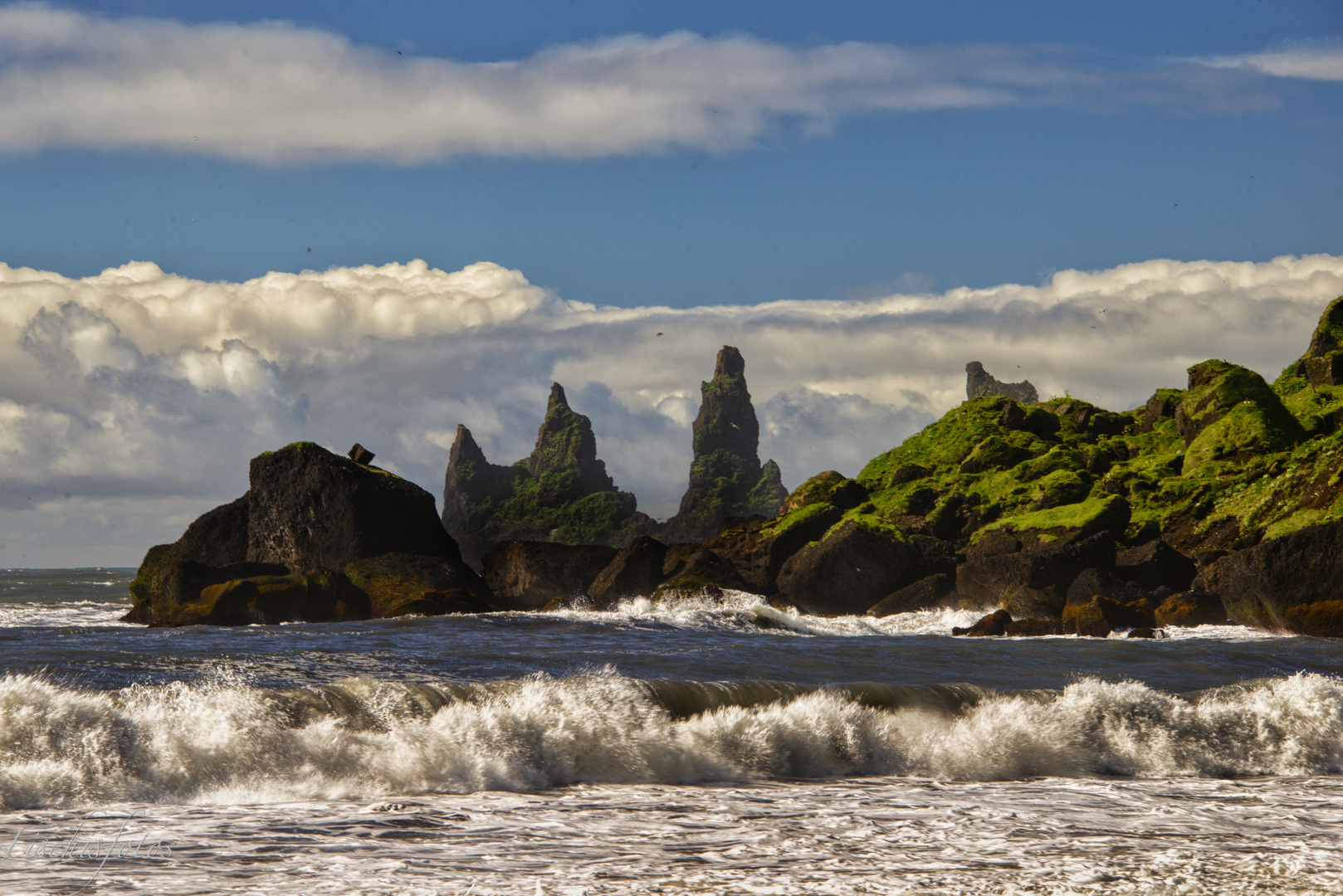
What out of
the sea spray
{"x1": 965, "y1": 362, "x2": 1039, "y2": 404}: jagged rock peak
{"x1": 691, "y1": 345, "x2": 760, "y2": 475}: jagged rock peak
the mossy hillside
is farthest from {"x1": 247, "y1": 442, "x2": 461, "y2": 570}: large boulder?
{"x1": 691, "y1": 345, "x2": 760, "y2": 475}: jagged rock peak

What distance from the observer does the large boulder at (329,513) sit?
3462 cm

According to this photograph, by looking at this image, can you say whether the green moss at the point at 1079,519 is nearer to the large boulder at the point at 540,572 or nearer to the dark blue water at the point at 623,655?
the dark blue water at the point at 623,655

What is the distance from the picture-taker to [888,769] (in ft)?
35.0

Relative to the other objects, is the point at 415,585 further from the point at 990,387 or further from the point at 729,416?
the point at 729,416

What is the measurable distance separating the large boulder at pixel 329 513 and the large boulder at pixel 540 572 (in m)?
1.88

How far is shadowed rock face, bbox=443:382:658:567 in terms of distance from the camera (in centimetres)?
10850

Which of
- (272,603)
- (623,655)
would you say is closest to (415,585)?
(272,603)

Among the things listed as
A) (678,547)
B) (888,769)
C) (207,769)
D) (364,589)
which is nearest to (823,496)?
(678,547)

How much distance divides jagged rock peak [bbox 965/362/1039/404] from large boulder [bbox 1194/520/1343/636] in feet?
193

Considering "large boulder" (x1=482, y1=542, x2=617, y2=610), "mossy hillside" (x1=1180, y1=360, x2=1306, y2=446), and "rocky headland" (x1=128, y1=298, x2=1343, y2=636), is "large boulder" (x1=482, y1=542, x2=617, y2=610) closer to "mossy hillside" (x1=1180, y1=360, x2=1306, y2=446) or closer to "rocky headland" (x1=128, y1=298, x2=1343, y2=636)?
"rocky headland" (x1=128, y1=298, x2=1343, y2=636)

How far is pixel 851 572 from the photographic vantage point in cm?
3384

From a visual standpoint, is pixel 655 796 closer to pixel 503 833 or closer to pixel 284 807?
pixel 503 833

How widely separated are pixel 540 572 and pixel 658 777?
2651 cm

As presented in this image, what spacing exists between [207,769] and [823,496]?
116 ft
